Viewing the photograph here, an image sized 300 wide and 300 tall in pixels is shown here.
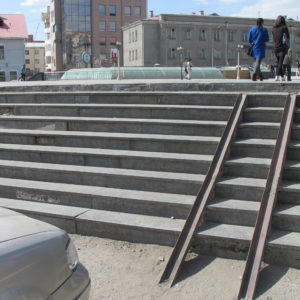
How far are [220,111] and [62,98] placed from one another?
3.47 m

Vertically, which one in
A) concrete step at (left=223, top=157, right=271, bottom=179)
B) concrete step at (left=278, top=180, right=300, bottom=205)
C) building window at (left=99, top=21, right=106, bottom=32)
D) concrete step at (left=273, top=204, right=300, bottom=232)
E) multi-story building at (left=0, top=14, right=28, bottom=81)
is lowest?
concrete step at (left=273, top=204, right=300, bottom=232)

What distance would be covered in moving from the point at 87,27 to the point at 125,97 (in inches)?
3681

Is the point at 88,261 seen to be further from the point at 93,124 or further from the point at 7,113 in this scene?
the point at 7,113

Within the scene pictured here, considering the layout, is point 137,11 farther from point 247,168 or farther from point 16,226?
point 16,226

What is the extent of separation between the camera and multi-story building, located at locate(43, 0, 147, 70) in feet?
315

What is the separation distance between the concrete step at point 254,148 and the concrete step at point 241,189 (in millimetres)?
589

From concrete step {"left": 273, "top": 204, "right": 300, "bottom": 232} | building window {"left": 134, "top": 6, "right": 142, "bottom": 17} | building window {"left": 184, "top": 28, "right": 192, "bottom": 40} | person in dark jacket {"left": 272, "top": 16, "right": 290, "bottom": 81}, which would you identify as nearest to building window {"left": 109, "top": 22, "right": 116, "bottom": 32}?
building window {"left": 134, "top": 6, "right": 142, "bottom": 17}

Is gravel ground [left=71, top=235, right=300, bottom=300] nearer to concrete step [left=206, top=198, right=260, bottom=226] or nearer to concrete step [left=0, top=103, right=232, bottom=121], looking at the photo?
concrete step [left=206, top=198, right=260, bottom=226]

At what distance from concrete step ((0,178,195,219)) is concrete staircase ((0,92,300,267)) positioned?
1 cm

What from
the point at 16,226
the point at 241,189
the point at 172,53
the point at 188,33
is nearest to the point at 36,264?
the point at 16,226

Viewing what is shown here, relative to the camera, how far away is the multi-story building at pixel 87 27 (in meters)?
95.9

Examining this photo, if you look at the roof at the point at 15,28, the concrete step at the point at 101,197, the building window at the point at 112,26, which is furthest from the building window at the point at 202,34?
the concrete step at the point at 101,197

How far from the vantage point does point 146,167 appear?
6.30 m

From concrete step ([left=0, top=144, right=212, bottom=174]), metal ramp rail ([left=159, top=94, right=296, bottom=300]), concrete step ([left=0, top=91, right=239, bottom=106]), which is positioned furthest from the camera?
concrete step ([left=0, top=91, right=239, bottom=106])
